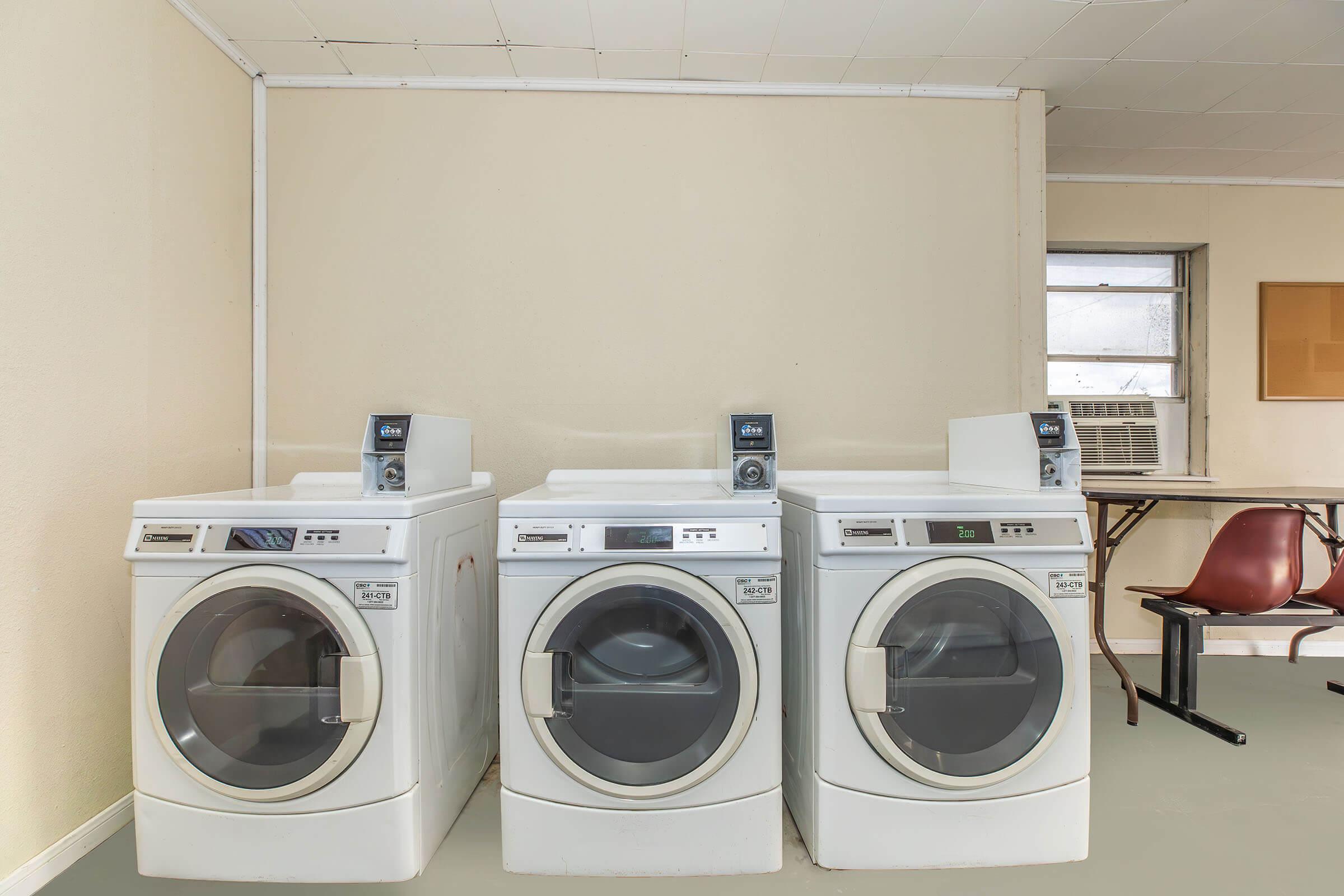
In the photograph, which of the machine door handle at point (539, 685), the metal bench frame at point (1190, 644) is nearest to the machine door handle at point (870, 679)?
the machine door handle at point (539, 685)

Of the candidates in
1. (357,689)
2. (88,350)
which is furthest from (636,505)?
(88,350)

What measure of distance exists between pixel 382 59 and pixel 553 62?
2.22 feet

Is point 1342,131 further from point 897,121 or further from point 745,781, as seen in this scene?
point 745,781

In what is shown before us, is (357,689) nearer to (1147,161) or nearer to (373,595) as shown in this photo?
(373,595)

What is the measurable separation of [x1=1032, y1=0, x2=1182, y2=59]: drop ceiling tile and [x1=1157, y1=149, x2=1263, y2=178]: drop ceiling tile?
1.34 meters

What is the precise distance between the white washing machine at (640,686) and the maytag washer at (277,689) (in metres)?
0.29

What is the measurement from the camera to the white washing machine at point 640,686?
153cm

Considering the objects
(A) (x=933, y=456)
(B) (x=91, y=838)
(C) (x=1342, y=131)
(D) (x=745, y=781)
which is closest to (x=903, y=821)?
(D) (x=745, y=781)

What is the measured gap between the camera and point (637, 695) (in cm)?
153

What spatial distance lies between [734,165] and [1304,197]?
352 cm

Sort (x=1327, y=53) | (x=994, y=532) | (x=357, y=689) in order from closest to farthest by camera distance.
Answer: (x=357, y=689), (x=994, y=532), (x=1327, y=53)

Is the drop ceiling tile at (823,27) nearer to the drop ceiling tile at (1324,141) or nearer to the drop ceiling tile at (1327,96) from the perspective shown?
the drop ceiling tile at (1327,96)

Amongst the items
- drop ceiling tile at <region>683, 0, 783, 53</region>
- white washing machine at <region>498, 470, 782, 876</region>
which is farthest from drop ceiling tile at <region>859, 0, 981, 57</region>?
white washing machine at <region>498, 470, 782, 876</region>

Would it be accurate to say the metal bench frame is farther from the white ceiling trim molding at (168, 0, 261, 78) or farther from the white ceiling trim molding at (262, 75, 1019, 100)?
the white ceiling trim molding at (168, 0, 261, 78)
